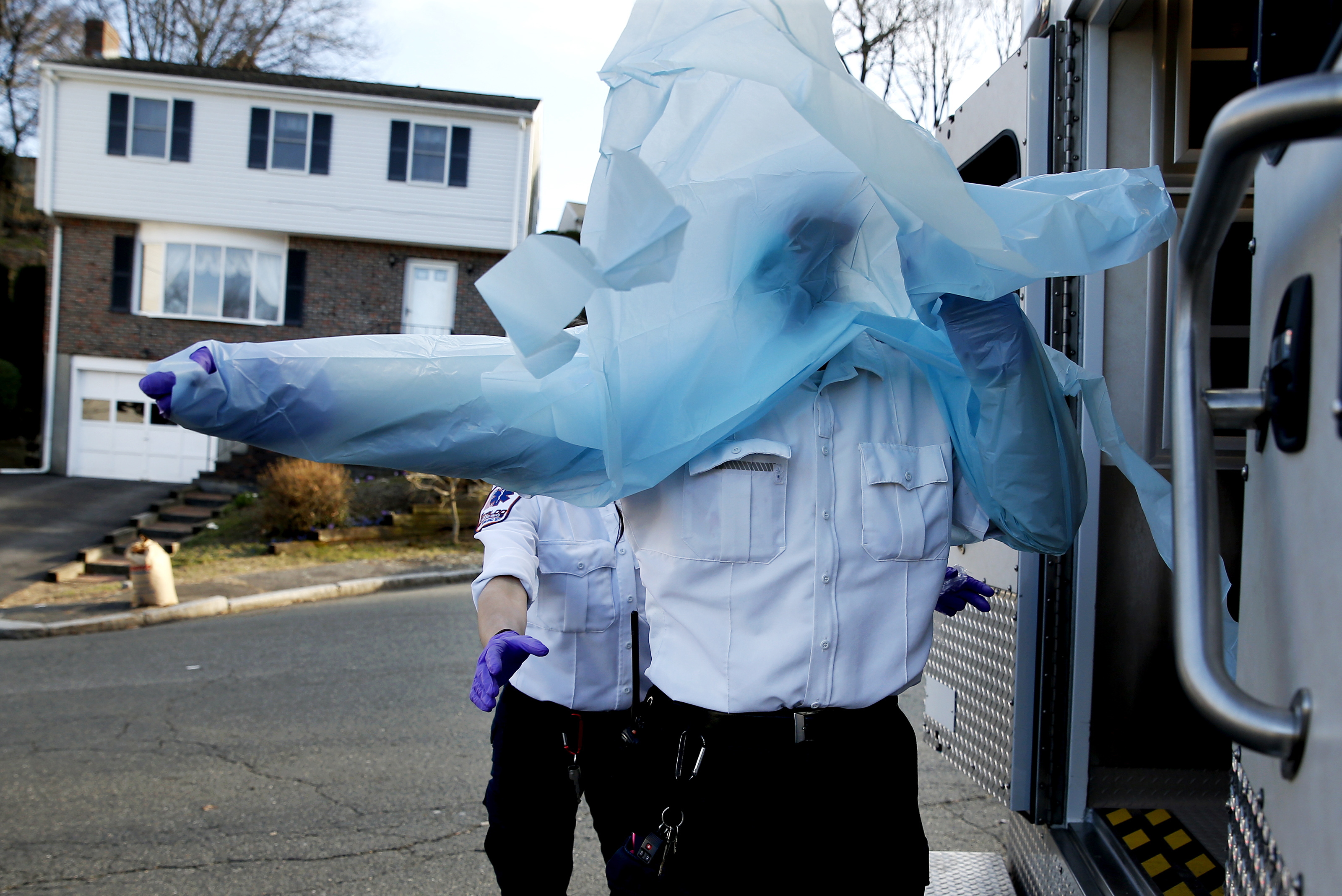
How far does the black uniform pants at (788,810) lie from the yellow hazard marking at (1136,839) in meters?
1.16

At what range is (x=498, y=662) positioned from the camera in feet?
5.61

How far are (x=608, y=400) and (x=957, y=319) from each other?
0.65 m

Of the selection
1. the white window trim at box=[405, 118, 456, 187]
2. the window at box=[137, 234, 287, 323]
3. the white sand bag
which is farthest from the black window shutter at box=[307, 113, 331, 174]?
the white sand bag

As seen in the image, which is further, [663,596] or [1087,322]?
[1087,322]

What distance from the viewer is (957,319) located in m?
1.74

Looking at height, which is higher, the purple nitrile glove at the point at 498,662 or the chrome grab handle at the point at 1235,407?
the chrome grab handle at the point at 1235,407

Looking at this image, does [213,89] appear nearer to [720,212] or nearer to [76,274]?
[76,274]

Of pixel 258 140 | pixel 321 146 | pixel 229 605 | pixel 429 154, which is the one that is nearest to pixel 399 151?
pixel 429 154

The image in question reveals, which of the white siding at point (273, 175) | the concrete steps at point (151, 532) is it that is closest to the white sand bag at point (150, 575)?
the concrete steps at point (151, 532)

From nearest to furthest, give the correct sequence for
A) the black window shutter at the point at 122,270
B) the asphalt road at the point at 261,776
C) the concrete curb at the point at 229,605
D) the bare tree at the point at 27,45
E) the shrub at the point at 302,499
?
1. the asphalt road at the point at 261,776
2. the concrete curb at the point at 229,605
3. the shrub at the point at 302,499
4. the black window shutter at the point at 122,270
5. the bare tree at the point at 27,45

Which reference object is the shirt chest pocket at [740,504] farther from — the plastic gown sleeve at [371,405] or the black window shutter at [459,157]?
the black window shutter at [459,157]

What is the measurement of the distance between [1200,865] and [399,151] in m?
19.9

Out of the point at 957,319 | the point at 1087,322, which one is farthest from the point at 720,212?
the point at 1087,322

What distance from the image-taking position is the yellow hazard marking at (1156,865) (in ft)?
7.91
